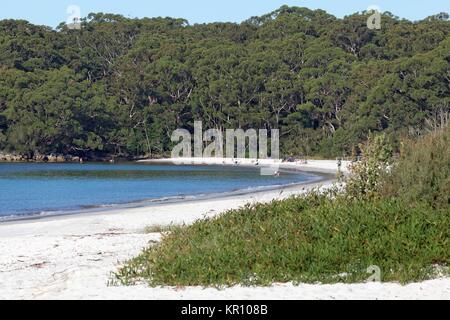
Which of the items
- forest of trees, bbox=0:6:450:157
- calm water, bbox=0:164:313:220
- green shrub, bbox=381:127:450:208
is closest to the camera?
green shrub, bbox=381:127:450:208

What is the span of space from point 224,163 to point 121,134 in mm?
17757

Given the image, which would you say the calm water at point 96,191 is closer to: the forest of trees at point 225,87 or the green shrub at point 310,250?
the green shrub at point 310,250

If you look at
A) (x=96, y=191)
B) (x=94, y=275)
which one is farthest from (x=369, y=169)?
(x=96, y=191)

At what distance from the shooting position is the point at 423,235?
1071 centimetres

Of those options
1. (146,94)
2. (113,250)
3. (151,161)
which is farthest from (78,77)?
(113,250)

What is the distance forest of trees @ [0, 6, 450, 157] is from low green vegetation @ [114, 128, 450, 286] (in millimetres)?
62011

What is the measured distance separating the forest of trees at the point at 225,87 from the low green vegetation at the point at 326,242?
203 ft

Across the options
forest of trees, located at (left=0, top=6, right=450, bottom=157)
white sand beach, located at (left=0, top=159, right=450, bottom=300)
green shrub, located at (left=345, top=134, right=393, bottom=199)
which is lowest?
white sand beach, located at (left=0, top=159, right=450, bottom=300)

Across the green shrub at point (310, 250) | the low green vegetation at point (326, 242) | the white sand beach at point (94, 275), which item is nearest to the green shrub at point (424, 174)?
the low green vegetation at point (326, 242)

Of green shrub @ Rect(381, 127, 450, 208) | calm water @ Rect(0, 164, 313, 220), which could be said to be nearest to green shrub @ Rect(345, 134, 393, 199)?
green shrub @ Rect(381, 127, 450, 208)

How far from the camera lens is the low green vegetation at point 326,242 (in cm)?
988

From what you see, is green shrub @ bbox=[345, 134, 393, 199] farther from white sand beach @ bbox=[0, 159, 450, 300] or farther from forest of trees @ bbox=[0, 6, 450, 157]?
forest of trees @ bbox=[0, 6, 450, 157]

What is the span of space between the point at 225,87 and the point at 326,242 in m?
78.1

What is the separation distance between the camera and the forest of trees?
7812 cm
